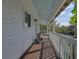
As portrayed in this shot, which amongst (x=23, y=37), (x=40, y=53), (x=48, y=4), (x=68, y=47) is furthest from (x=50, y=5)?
(x=68, y=47)

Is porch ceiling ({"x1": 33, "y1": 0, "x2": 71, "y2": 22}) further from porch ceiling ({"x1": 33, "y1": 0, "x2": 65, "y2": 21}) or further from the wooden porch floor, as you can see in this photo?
the wooden porch floor

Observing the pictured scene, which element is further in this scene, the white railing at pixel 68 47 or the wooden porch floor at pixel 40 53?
the wooden porch floor at pixel 40 53

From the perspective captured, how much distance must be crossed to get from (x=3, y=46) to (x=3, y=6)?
985 millimetres

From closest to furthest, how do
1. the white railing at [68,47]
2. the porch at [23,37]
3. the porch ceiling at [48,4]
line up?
the white railing at [68,47] < the porch at [23,37] < the porch ceiling at [48,4]

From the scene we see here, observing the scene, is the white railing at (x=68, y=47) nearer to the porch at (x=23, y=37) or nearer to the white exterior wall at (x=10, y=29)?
the porch at (x=23, y=37)

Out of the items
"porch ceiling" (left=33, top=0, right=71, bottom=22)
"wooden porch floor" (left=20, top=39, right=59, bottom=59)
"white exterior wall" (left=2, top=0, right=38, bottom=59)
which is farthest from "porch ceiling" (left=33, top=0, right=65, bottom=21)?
"wooden porch floor" (left=20, top=39, right=59, bottom=59)

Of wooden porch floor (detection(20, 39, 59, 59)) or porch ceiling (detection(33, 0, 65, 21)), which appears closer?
wooden porch floor (detection(20, 39, 59, 59))

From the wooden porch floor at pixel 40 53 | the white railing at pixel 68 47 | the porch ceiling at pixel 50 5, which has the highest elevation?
the porch ceiling at pixel 50 5

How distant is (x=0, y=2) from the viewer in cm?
354

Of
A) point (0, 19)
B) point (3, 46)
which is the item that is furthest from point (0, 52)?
point (0, 19)

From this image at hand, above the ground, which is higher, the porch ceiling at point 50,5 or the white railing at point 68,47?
the porch ceiling at point 50,5

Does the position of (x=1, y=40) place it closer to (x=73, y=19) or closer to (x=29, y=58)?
(x=73, y=19)

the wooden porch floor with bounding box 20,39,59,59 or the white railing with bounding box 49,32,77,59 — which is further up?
the white railing with bounding box 49,32,77,59

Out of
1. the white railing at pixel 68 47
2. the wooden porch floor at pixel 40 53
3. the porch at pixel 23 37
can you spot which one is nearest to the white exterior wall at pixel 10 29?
the porch at pixel 23 37
